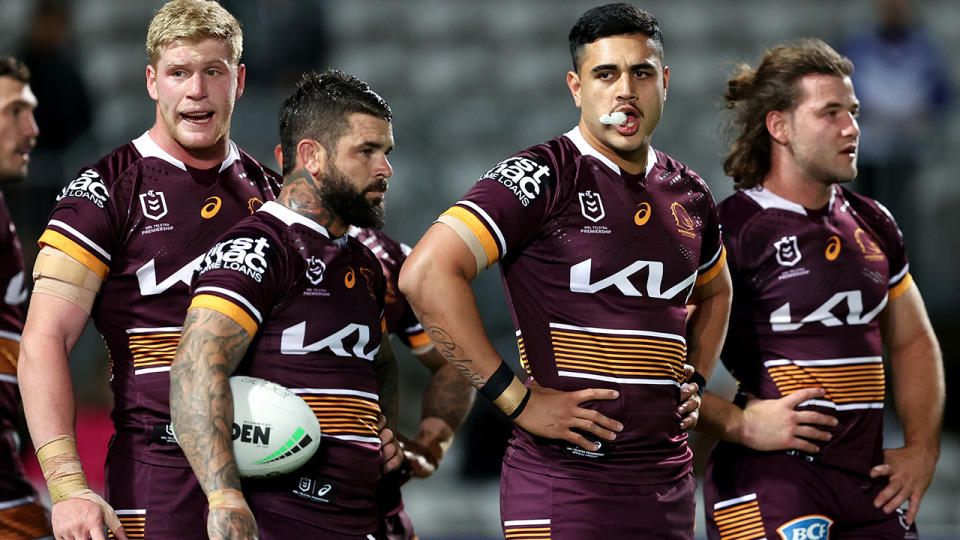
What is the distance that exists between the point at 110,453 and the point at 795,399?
2.48m

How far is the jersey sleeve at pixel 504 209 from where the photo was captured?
13.2ft

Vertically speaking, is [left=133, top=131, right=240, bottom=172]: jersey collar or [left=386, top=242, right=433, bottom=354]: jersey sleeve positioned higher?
[left=133, top=131, right=240, bottom=172]: jersey collar

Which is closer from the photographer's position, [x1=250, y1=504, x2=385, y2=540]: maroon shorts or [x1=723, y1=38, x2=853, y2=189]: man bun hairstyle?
[x1=250, y1=504, x2=385, y2=540]: maroon shorts

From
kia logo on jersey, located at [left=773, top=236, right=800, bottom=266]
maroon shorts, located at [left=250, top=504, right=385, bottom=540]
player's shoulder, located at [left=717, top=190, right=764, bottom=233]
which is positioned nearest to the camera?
maroon shorts, located at [left=250, top=504, right=385, bottom=540]

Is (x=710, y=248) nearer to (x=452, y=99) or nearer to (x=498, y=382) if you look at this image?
(x=498, y=382)

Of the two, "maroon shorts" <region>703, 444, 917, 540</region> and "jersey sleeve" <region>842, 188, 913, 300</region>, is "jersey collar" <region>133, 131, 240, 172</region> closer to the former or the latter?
"maroon shorts" <region>703, 444, 917, 540</region>

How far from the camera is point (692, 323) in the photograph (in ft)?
15.6

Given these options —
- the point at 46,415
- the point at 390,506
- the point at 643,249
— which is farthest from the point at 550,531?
the point at 46,415

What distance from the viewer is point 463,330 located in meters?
4.04

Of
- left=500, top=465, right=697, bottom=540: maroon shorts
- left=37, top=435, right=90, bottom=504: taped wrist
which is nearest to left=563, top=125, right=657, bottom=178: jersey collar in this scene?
left=500, top=465, right=697, bottom=540: maroon shorts

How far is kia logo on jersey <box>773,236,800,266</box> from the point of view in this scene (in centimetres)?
490

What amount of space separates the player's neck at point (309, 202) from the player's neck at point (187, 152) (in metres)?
0.40

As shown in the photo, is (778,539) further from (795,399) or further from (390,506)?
(390,506)

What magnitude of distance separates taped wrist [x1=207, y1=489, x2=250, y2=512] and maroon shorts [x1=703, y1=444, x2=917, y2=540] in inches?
81.1
